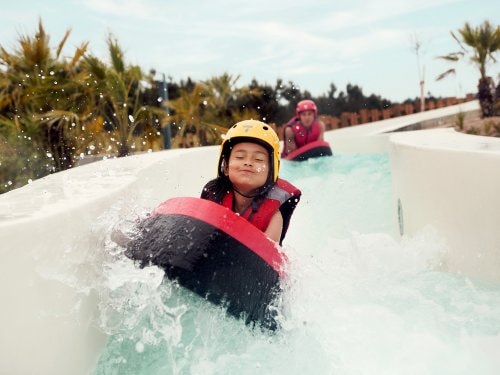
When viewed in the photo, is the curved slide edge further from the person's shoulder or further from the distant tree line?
the distant tree line

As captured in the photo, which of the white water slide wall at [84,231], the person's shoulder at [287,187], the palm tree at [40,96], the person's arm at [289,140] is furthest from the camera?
the palm tree at [40,96]

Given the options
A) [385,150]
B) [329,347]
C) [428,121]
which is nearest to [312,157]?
[385,150]

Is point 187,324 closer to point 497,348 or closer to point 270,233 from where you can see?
point 270,233

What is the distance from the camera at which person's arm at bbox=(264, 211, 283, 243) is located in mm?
3262

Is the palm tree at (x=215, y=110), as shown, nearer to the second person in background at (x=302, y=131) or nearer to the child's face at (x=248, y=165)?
the second person in background at (x=302, y=131)

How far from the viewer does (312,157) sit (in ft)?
31.5

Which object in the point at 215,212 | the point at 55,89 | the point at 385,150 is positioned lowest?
the point at 385,150

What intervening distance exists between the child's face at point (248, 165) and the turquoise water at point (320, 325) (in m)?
0.54

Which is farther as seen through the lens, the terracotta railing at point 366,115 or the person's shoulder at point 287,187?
the terracotta railing at point 366,115

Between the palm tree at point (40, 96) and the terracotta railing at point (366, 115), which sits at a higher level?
the palm tree at point (40, 96)

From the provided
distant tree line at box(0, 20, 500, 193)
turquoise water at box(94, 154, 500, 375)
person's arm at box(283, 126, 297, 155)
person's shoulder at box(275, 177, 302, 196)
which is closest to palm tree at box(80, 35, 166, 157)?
distant tree line at box(0, 20, 500, 193)

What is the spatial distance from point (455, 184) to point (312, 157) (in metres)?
5.66

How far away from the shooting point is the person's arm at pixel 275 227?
3262 millimetres

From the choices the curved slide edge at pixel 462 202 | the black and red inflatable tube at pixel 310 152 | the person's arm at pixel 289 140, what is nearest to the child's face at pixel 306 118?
the person's arm at pixel 289 140
